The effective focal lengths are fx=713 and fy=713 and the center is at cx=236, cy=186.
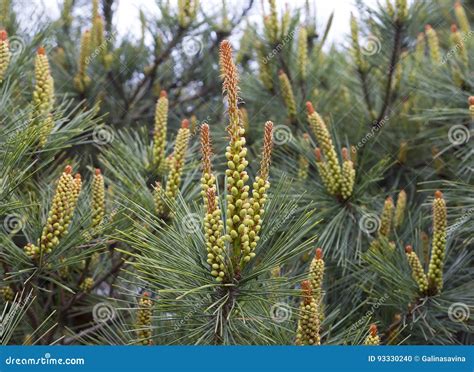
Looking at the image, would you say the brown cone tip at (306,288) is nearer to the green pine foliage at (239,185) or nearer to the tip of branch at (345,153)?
the green pine foliage at (239,185)

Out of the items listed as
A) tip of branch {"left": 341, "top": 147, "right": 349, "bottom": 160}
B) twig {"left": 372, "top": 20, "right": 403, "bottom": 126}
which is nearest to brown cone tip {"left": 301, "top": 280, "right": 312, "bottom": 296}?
tip of branch {"left": 341, "top": 147, "right": 349, "bottom": 160}

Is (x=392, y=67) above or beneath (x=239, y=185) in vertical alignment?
above

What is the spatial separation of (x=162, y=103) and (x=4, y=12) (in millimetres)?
919

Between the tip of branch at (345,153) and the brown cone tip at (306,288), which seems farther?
the tip of branch at (345,153)

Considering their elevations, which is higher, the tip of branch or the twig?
the twig

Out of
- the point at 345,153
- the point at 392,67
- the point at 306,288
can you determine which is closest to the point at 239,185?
the point at 306,288

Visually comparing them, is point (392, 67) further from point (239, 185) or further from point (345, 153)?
point (239, 185)

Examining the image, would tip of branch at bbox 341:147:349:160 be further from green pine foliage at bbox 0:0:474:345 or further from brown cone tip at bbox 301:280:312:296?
brown cone tip at bbox 301:280:312:296

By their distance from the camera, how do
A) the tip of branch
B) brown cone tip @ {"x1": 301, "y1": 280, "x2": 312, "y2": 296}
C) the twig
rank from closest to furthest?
brown cone tip @ {"x1": 301, "y1": 280, "x2": 312, "y2": 296} → the tip of branch → the twig

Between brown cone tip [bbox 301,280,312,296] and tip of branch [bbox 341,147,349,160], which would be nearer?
brown cone tip [bbox 301,280,312,296]

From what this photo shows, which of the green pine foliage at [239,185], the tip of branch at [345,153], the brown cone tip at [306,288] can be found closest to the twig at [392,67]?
the green pine foliage at [239,185]

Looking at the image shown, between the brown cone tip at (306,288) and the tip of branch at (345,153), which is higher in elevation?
the tip of branch at (345,153)

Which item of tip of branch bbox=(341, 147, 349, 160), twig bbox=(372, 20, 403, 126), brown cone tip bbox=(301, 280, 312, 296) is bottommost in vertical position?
brown cone tip bbox=(301, 280, 312, 296)

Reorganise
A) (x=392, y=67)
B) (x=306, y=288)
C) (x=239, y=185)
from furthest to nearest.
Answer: (x=392, y=67), (x=306, y=288), (x=239, y=185)
